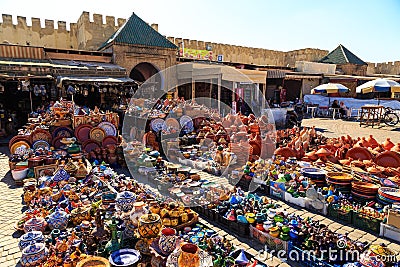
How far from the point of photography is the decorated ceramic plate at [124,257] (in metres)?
2.82

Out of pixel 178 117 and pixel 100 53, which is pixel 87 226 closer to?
pixel 178 117

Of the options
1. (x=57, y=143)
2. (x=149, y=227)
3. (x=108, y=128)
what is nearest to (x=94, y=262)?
(x=149, y=227)

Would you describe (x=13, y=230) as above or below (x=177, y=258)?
below

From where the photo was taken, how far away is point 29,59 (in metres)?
13.0

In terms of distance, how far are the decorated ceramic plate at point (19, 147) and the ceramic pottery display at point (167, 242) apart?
564 cm

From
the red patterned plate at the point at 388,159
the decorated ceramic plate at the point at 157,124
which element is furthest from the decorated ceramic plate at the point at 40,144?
the red patterned plate at the point at 388,159

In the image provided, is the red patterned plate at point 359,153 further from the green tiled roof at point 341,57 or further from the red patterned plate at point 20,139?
the green tiled roof at point 341,57

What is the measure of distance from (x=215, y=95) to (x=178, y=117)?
23.4 feet

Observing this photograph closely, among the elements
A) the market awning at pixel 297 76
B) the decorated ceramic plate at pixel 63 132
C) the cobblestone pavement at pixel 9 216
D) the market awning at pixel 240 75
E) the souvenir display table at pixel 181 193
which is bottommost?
the cobblestone pavement at pixel 9 216

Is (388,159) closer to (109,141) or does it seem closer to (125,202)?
(125,202)

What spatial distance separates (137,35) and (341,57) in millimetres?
17158

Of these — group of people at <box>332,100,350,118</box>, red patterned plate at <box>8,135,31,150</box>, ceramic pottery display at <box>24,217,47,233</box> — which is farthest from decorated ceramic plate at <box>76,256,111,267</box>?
group of people at <box>332,100,350,118</box>

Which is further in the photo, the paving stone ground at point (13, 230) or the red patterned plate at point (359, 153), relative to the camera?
the red patterned plate at point (359, 153)

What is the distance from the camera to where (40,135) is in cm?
741
